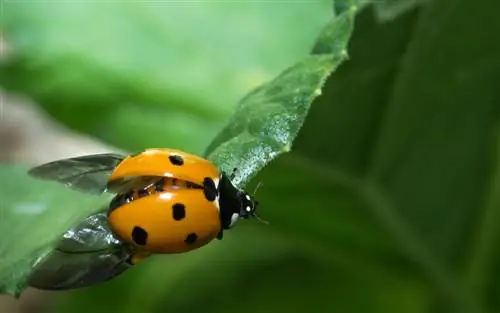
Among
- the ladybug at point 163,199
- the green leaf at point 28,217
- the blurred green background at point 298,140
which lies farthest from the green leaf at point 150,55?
the ladybug at point 163,199

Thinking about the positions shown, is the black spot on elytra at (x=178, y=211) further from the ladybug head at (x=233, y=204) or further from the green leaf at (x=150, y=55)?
the green leaf at (x=150, y=55)

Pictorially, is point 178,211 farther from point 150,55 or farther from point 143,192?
point 150,55

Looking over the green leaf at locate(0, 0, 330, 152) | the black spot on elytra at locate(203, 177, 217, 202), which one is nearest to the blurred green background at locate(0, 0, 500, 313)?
the green leaf at locate(0, 0, 330, 152)

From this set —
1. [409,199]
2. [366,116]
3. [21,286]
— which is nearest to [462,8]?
[366,116]

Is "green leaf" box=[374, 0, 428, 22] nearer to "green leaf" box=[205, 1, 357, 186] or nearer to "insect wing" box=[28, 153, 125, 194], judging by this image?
"green leaf" box=[205, 1, 357, 186]

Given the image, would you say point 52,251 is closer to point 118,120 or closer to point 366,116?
point 366,116
